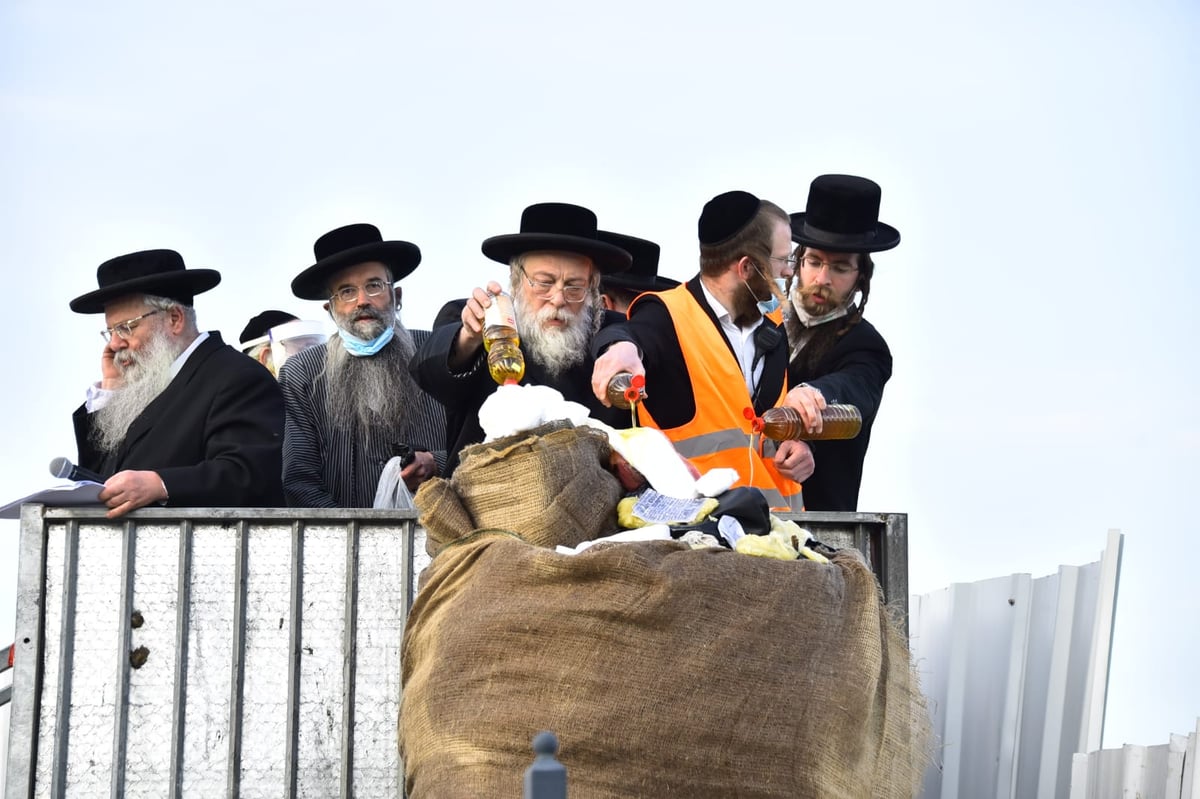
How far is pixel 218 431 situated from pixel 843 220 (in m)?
2.55

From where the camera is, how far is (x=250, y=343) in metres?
9.40

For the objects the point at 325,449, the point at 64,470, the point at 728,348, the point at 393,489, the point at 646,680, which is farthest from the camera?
the point at 325,449

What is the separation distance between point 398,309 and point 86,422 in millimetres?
1490

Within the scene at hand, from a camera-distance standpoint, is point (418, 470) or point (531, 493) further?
point (418, 470)

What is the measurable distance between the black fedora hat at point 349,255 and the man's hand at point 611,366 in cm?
233

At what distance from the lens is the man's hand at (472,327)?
18.6 ft

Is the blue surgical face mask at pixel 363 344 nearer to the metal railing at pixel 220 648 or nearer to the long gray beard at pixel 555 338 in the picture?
the long gray beard at pixel 555 338

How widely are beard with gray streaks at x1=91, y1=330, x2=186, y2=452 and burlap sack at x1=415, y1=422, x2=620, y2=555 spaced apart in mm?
2350

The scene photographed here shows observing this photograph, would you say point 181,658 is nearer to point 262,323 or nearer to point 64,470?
point 64,470

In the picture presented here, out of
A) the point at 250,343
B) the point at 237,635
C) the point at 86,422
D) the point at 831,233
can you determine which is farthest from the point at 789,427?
the point at 250,343

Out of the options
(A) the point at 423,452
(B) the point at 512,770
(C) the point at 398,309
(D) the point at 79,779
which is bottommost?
(D) the point at 79,779

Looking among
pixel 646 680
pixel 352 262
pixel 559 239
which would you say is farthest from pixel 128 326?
pixel 646 680

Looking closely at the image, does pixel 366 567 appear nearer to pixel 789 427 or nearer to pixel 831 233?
pixel 789 427

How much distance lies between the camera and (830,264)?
273 inches
